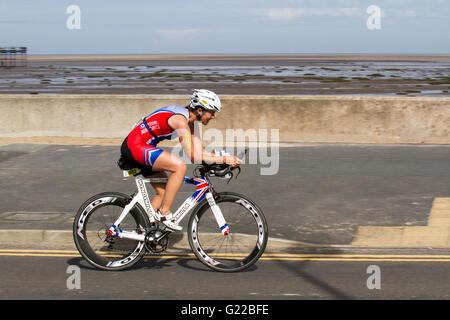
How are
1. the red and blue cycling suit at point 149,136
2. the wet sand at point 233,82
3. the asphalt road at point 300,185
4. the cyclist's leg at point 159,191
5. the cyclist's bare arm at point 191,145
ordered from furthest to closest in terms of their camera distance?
the wet sand at point 233,82
the asphalt road at point 300,185
the cyclist's leg at point 159,191
the red and blue cycling suit at point 149,136
the cyclist's bare arm at point 191,145

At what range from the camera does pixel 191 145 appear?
19.8ft

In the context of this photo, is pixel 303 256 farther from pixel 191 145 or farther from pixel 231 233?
pixel 191 145

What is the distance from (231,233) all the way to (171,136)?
1.14 meters

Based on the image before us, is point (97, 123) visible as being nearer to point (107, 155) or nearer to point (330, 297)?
point (107, 155)

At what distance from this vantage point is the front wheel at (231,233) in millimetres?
6195

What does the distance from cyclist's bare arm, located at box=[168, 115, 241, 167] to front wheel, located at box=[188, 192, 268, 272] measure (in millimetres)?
351

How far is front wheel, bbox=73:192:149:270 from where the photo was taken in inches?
249

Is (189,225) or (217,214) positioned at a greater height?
(217,214)

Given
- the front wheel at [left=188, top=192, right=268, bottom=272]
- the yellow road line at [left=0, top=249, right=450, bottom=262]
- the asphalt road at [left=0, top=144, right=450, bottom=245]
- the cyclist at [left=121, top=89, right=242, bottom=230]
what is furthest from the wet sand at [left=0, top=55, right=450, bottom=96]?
the cyclist at [left=121, top=89, right=242, bottom=230]

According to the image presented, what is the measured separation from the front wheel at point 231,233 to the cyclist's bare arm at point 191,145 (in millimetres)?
351

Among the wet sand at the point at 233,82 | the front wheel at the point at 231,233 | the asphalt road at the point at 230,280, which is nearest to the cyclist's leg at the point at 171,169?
the front wheel at the point at 231,233

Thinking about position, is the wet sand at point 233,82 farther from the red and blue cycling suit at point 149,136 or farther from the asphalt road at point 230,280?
the red and blue cycling suit at point 149,136

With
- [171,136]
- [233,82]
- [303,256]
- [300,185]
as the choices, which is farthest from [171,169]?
[233,82]

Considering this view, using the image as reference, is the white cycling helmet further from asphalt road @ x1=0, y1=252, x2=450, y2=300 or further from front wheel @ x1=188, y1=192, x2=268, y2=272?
asphalt road @ x1=0, y1=252, x2=450, y2=300
